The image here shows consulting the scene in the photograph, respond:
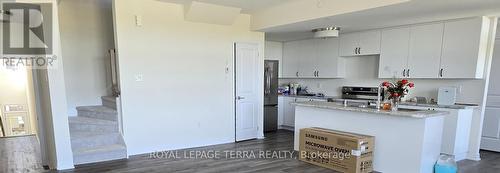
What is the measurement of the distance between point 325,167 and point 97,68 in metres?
4.21

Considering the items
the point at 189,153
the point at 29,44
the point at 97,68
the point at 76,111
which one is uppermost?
the point at 29,44

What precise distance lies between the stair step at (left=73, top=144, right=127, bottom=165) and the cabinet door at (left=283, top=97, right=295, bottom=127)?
11.8 feet

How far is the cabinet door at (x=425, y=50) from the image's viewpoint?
4.31 meters

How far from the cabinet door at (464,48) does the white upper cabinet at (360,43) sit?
1.10 m

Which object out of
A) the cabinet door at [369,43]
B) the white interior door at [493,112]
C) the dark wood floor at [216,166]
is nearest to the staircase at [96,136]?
the dark wood floor at [216,166]

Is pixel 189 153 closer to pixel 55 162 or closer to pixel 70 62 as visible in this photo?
pixel 55 162

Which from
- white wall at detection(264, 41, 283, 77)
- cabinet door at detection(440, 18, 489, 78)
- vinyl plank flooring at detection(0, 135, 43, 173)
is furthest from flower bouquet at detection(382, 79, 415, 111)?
vinyl plank flooring at detection(0, 135, 43, 173)

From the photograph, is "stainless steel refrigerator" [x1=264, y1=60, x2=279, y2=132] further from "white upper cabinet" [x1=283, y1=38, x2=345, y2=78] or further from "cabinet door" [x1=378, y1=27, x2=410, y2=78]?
"cabinet door" [x1=378, y1=27, x2=410, y2=78]

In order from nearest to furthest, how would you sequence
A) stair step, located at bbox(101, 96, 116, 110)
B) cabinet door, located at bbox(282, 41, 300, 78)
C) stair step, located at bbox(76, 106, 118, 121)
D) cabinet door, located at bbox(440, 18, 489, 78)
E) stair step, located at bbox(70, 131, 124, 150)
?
1. stair step, located at bbox(70, 131, 124, 150)
2. cabinet door, located at bbox(440, 18, 489, 78)
3. stair step, located at bbox(76, 106, 118, 121)
4. stair step, located at bbox(101, 96, 116, 110)
5. cabinet door, located at bbox(282, 41, 300, 78)

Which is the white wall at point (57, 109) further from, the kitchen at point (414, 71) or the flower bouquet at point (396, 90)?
the flower bouquet at point (396, 90)

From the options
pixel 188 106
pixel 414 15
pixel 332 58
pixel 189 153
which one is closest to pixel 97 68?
pixel 188 106

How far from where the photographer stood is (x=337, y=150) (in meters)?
3.52

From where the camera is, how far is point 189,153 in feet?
14.1

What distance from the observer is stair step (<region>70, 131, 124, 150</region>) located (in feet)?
12.5
